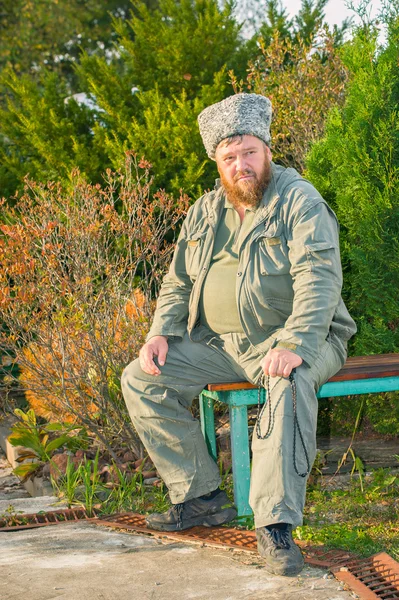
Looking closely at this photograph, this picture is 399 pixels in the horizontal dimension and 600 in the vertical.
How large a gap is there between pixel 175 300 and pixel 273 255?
0.68m

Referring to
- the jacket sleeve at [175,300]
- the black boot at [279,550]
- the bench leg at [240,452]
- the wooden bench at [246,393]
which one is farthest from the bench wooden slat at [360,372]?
the black boot at [279,550]

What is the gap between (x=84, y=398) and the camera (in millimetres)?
5176

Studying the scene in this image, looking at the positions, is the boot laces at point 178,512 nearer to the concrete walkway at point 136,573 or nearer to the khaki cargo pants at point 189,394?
the khaki cargo pants at point 189,394

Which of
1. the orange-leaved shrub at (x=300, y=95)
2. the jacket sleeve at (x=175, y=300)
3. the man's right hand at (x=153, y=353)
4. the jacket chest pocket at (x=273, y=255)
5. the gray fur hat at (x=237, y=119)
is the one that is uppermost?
the orange-leaved shrub at (x=300, y=95)

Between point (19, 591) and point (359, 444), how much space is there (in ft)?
8.52

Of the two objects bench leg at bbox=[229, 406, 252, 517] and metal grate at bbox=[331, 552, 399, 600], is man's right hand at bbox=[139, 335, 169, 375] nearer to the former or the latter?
bench leg at bbox=[229, 406, 252, 517]

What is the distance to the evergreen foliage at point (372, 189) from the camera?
15.3 feet

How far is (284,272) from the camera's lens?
3664 mm

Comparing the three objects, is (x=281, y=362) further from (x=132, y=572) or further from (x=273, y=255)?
(x=132, y=572)

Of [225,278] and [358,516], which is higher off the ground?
[225,278]

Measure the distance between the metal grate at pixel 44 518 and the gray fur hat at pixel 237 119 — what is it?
197 centimetres

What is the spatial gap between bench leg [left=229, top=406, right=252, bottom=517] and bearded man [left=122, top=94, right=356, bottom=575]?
0.32 ft

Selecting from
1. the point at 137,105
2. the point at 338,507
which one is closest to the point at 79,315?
the point at 338,507

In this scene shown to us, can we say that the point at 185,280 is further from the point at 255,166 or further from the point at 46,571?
the point at 46,571
